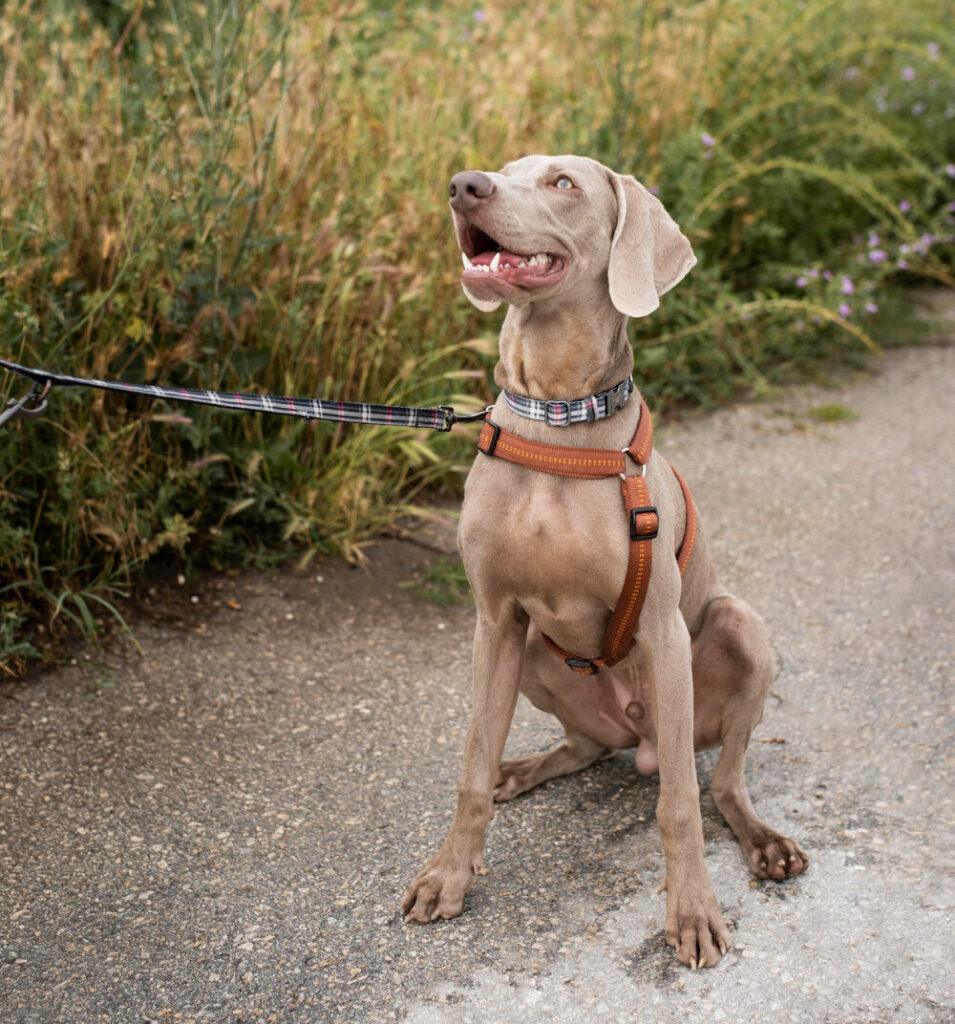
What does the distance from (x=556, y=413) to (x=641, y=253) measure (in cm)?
40

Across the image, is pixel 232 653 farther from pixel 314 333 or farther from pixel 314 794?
pixel 314 333

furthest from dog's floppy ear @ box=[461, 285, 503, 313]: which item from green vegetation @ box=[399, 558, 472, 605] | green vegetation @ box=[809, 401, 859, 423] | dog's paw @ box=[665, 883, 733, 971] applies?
green vegetation @ box=[809, 401, 859, 423]

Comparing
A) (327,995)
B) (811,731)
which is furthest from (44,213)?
(811,731)

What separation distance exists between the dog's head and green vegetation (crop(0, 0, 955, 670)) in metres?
1.53

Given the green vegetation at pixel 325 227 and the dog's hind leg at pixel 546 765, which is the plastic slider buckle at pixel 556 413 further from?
the green vegetation at pixel 325 227

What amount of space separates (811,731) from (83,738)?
2.17m

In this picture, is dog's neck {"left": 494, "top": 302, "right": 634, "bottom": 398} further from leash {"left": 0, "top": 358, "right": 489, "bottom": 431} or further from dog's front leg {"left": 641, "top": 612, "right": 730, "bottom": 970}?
dog's front leg {"left": 641, "top": 612, "right": 730, "bottom": 970}

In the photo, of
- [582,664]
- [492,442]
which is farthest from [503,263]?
[582,664]

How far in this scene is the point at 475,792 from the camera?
2.96 m

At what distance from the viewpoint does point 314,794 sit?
11.5 feet

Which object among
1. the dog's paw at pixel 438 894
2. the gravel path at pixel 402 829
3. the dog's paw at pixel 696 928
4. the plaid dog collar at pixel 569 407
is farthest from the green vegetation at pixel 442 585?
the dog's paw at pixel 696 928

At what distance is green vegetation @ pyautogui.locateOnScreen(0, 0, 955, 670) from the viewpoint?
407cm

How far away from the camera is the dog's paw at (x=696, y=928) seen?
9.09 ft

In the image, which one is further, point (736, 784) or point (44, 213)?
point (44, 213)
